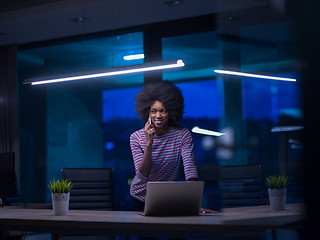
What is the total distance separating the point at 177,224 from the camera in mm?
1964

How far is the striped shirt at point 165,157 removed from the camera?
3.17m

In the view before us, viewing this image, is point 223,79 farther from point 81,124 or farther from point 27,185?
point 27,185

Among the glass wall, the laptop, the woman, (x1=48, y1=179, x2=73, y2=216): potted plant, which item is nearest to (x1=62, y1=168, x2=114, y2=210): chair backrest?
the woman

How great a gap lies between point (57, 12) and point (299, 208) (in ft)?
14.8

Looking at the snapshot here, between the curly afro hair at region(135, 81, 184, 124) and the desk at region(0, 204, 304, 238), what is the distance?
1.46m

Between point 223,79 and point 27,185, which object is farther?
point 27,185

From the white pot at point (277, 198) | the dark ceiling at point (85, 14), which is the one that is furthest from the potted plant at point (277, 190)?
the dark ceiling at point (85, 14)

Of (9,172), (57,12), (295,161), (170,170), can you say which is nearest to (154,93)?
(170,170)

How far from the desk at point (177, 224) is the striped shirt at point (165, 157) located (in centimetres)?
92

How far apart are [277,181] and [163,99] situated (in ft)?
7.94

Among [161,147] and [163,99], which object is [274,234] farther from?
[163,99]

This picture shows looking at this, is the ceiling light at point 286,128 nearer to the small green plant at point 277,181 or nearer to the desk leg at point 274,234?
the small green plant at point 277,181

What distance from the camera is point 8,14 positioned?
522 cm

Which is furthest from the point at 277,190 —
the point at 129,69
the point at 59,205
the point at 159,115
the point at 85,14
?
the point at 85,14
